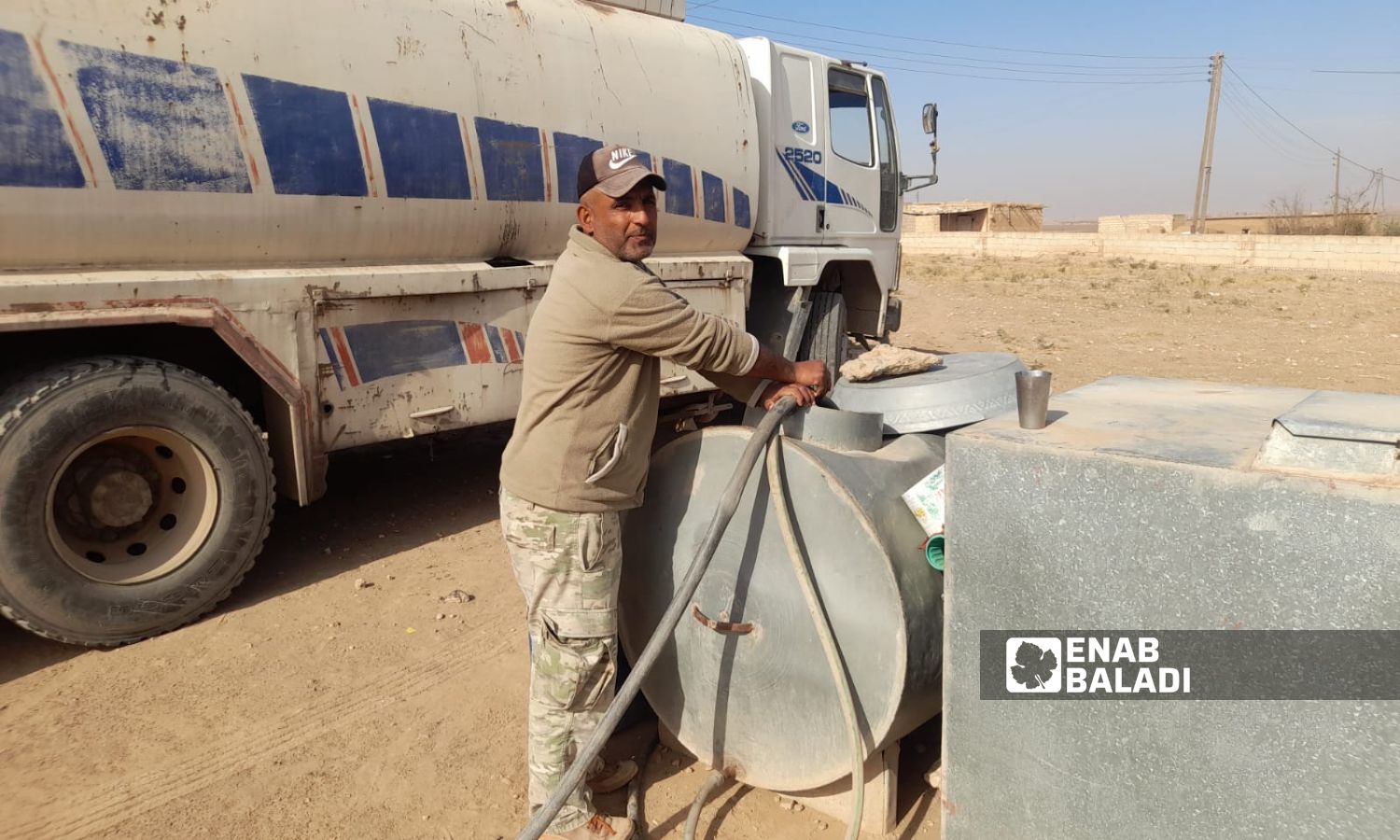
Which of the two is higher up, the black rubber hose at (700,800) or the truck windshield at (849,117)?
the truck windshield at (849,117)

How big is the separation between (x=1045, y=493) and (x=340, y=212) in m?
3.59

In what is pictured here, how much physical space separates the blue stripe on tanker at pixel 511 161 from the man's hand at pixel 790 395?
2.77 metres

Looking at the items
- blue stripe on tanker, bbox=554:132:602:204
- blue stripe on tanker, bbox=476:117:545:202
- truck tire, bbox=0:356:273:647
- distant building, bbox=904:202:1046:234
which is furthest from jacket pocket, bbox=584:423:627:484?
distant building, bbox=904:202:1046:234

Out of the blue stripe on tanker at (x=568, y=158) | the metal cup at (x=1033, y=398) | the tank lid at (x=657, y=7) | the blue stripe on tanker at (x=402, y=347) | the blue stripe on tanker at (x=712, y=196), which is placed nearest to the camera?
the metal cup at (x=1033, y=398)

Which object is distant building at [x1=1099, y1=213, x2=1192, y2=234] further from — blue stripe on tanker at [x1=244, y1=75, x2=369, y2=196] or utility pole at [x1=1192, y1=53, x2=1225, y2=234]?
blue stripe on tanker at [x1=244, y1=75, x2=369, y2=196]

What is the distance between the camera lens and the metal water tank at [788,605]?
249cm

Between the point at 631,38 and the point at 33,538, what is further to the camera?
the point at 631,38

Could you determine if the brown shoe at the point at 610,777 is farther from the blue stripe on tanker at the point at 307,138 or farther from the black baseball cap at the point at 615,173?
the blue stripe on tanker at the point at 307,138

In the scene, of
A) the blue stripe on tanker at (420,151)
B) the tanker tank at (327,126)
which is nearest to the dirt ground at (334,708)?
the tanker tank at (327,126)

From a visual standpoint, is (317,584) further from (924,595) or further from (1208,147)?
(1208,147)

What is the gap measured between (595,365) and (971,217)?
36915 mm

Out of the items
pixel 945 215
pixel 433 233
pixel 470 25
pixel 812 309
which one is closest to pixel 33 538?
pixel 433 233

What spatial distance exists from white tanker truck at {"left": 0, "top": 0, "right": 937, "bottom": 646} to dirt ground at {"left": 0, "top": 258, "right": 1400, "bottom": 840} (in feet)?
1.26

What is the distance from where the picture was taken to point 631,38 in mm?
5789
